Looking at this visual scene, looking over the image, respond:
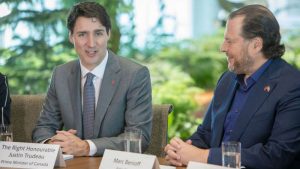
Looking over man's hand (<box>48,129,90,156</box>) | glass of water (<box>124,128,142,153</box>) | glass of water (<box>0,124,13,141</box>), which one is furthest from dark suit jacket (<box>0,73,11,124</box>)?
glass of water (<box>124,128,142,153</box>)

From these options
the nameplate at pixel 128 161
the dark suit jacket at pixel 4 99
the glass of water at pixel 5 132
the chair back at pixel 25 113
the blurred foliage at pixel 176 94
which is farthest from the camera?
the blurred foliage at pixel 176 94

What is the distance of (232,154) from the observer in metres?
2.42

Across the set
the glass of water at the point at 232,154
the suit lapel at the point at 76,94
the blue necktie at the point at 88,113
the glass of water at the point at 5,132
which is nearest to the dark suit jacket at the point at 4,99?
the suit lapel at the point at 76,94

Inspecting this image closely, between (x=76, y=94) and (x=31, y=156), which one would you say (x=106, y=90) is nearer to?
(x=76, y=94)

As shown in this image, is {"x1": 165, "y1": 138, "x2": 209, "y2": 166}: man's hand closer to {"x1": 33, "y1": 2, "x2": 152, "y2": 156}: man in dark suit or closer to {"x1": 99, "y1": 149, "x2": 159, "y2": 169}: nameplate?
{"x1": 99, "y1": 149, "x2": 159, "y2": 169}: nameplate

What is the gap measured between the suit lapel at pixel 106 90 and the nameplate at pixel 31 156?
67 centimetres

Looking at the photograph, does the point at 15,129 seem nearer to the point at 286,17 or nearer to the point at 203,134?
the point at 203,134

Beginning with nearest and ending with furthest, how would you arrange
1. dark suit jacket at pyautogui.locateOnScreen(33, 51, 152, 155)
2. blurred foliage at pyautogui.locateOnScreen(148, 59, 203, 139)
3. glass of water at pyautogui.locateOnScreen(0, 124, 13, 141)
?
glass of water at pyautogui.locateOnScreen(0, 124, 13, 141), dark suit jacket at pyautogui.locateOnScreen(33, 51, 152, 155), blurred foliage at pyautogui.locateOnScreen(148, 59, 203, 139)

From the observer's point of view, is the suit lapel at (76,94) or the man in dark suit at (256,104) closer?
the man in dark suit at (256,104)

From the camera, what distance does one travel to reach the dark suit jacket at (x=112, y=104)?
3.49m

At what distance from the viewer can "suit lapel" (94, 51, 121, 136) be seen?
3.49 metres

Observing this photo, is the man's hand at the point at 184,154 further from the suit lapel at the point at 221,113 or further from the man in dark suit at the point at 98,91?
the man in dark suit at the point at 98,91

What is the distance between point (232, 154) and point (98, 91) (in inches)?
52.6

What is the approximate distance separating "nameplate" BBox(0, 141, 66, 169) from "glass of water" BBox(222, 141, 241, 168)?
2.74 feet
